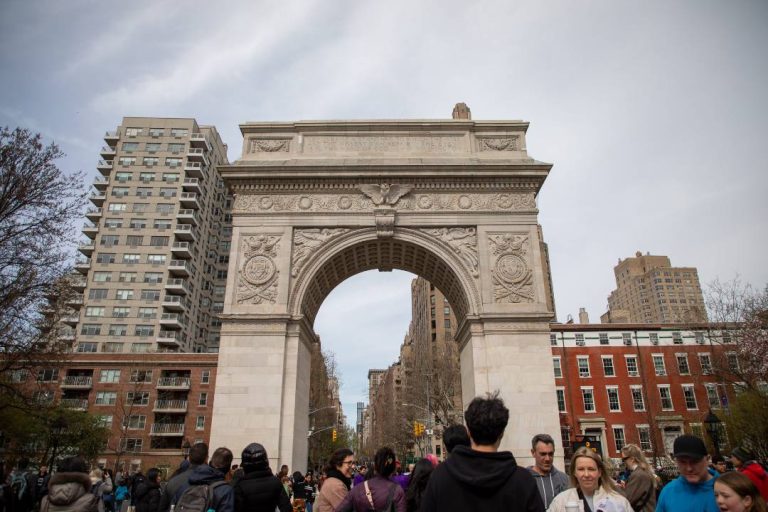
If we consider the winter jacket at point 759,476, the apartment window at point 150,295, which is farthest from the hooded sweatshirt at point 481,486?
the apartment window at point 150,295

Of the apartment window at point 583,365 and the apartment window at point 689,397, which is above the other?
the apartment window at point 583,365

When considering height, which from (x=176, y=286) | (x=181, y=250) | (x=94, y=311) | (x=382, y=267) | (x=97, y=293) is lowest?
(x=382, y=267)

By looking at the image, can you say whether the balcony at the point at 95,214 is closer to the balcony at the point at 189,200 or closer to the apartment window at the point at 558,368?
the balcony at the point at 189,200

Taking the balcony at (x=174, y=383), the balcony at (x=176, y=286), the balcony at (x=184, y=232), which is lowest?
the balcony at (x=174, y=383)

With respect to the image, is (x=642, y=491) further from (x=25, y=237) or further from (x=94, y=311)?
(x=94, y=311)

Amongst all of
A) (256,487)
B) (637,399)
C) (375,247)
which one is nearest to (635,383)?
(637,399)

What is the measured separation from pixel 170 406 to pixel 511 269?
37371mm

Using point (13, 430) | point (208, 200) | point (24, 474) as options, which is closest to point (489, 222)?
point (24, 474)

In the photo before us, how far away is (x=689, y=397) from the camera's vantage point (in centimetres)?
4278

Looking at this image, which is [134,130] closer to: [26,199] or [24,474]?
[26,199]

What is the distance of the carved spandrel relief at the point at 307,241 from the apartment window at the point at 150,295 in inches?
1515

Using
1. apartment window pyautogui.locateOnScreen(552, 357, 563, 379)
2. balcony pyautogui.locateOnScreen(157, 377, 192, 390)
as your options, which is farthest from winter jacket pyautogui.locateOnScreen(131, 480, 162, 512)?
balcony pyautogui.locateOnScreen(157, 377, 192, 390)

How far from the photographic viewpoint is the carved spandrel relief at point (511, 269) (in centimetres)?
2153

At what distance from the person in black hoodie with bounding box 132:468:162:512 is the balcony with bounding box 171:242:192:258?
49.3 m
